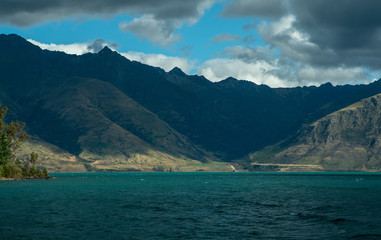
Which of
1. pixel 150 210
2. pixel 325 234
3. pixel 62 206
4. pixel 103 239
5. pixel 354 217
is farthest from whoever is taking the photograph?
pixel 62 206

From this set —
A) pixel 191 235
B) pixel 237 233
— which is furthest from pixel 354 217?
pixel 191 235

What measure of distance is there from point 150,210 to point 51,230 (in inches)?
1331

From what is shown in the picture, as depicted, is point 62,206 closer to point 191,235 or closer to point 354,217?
point 191,235

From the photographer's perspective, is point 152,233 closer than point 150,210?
Yes

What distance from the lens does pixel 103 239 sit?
6256 centimetres

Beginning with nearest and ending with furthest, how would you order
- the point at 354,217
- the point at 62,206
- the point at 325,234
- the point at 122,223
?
the point at 325,234 < the point at 122,223 < the point at 354,217 < the point at 62,206

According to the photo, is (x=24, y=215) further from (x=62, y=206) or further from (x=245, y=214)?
(x=245, y=214)

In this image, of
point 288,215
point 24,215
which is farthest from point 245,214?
point 24,215

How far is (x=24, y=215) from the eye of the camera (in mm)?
89250

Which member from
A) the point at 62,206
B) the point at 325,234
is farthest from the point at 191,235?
the point at 62,206

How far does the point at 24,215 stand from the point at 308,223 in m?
54.7

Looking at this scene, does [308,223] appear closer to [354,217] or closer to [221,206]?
[354,217]

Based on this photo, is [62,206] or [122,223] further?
[62,206]

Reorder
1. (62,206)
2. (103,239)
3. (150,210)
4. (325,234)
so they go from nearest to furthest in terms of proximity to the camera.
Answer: (103,239) < (325,234) < (150,210) < (62,206)
